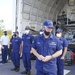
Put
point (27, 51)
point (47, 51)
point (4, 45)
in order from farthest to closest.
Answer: point (4, 45), point (27, 51), point (47, 51)

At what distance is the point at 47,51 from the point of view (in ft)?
16.0

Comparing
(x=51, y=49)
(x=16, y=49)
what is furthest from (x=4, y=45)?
(x=51, y=49)

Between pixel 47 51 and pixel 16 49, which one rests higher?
pixel 47 51

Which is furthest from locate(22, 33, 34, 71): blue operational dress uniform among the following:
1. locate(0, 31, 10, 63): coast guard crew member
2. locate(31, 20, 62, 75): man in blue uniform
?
locate(0, 31, 10, 63): coast guard crew member

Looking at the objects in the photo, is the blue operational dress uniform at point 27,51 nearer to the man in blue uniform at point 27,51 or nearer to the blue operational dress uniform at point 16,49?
the man in blue uniform at point 27,51

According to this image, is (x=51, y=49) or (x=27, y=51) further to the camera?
(x=27, y=51)

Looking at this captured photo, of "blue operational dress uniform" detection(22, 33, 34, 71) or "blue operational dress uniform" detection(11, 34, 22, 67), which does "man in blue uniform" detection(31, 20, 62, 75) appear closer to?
"blue operational dress uniform" detection(22, 33, 34, 71)

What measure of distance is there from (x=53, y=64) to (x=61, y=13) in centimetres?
1969

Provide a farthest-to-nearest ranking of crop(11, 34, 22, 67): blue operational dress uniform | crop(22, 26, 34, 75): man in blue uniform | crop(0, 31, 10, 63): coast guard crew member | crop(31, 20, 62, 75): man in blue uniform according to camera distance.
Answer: crop(0, 31, 10, 63): coast guard crew member
crop(11, 34, 22, 67): blue operational dress uniform
crop(22, 26, 34, 75): man in blue uniform
crop(31, 20, 62, 75): man in blue uniform

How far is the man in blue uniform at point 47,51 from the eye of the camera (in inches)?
191

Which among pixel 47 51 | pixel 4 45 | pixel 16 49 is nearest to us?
pixel 47 51

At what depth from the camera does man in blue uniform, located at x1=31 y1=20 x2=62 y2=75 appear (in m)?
4.84

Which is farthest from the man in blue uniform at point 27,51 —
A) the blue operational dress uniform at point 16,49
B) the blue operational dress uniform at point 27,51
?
the blue operational dress uniform at point 16,49

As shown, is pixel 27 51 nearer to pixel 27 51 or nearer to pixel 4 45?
pixel 27 51
